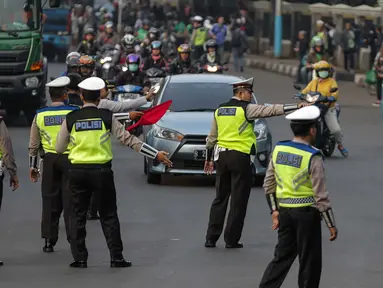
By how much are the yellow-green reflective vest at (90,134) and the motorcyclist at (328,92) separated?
1172 cm

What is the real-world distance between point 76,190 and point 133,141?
67cm

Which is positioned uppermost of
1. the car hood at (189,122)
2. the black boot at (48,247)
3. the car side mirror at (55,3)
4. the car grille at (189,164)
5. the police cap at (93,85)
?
the police cap at (93,85)

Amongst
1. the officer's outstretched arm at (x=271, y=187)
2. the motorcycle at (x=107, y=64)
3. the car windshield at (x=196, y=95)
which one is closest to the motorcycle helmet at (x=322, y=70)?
the car windshield at (x=196, y=95)

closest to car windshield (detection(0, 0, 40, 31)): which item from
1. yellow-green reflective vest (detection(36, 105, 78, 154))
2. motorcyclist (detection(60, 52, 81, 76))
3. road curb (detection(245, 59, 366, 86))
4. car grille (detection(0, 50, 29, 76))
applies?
car grille (detection(0, 50, 29, 76))

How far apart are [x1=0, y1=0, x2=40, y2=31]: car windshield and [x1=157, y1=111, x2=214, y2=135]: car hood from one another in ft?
29.3

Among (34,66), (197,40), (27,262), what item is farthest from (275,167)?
(197,40)

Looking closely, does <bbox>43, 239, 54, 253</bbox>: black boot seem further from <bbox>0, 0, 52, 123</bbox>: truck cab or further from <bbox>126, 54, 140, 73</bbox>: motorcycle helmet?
<bbox>0, 0, 52, 123</bbox>: truck cab

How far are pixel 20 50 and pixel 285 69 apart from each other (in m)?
23.2

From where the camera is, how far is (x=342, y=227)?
16.6 m

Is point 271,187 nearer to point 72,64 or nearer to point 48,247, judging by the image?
point 48,247

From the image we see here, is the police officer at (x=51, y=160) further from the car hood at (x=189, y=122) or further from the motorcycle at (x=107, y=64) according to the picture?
the motorcycle at (x=107, y=64)

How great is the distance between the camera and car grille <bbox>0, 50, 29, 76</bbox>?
2898cm

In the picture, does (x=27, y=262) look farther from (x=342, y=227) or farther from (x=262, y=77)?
(x=262, y=77)

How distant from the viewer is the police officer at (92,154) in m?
13.2
